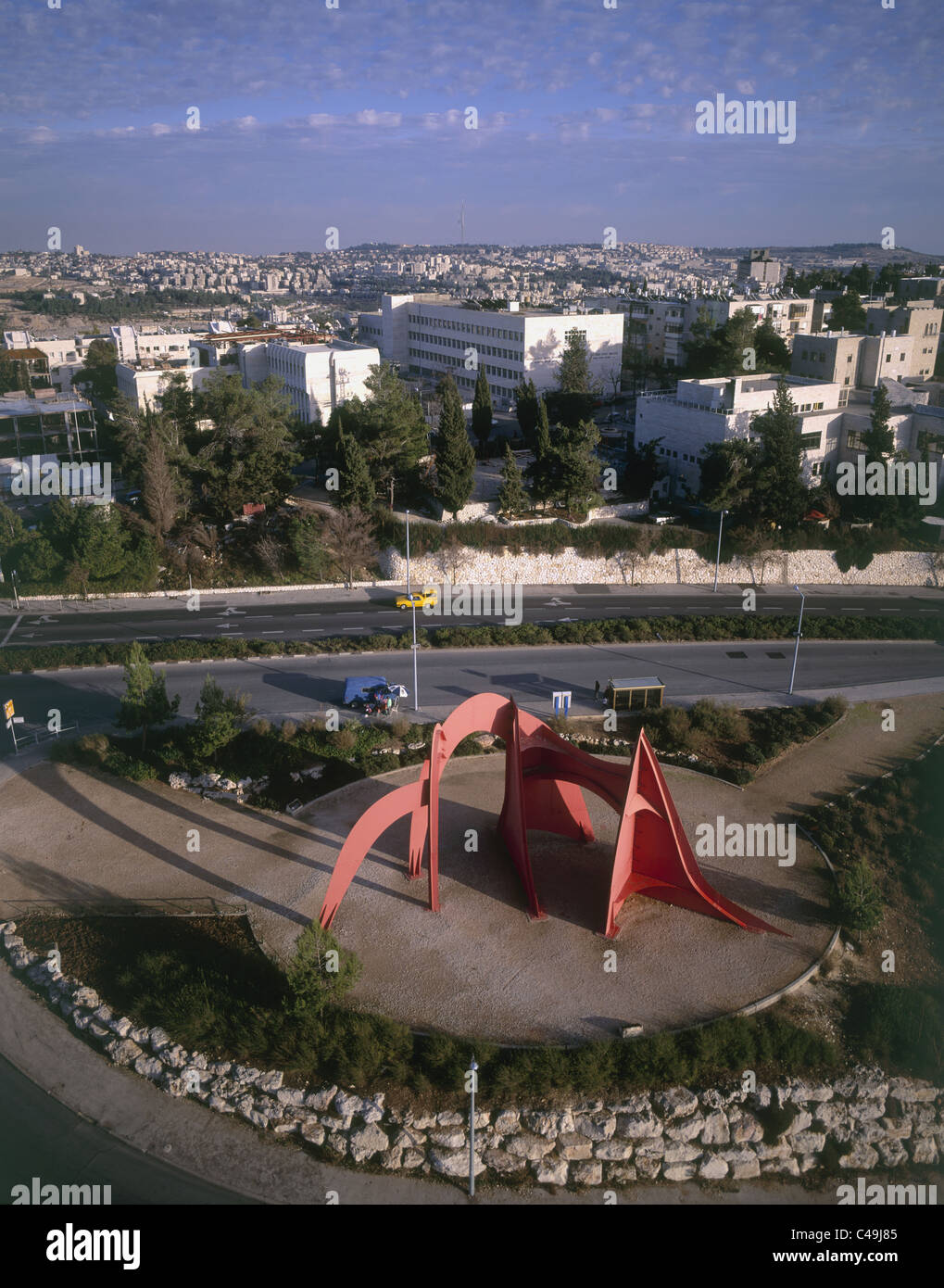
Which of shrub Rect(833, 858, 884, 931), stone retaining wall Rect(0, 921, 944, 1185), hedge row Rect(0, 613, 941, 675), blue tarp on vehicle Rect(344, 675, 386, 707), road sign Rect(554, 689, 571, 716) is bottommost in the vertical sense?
stone retaining wall Rect(0, 921, 944, 1185)

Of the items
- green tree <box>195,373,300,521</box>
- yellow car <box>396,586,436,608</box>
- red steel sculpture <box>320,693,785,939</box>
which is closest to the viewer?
red steel sculpture <box>320,693,785,939</box>

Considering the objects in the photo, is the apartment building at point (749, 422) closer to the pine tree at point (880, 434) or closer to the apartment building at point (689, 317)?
the pine tree at point (880, 434)

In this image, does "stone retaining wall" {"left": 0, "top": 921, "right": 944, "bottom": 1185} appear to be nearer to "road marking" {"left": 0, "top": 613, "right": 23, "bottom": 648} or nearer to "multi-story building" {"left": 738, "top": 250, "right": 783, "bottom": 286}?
"road marking" {"left": 0, "top": 613, "right": 23, "bottom": 648}

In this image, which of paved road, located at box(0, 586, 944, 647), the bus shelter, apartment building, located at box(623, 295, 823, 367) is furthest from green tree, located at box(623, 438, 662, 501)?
apartment building, located at box(623, 295, 823, 367)

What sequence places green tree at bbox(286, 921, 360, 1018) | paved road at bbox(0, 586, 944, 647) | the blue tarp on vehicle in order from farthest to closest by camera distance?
paved road at bbox(0, 586, 944, 647) < the blue tarp on vehicle < green tree at bbox(286, 921, 360, 1018)

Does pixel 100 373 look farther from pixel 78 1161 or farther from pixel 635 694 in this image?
pixel 78 1161

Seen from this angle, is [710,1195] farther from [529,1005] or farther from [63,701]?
[63,701]
